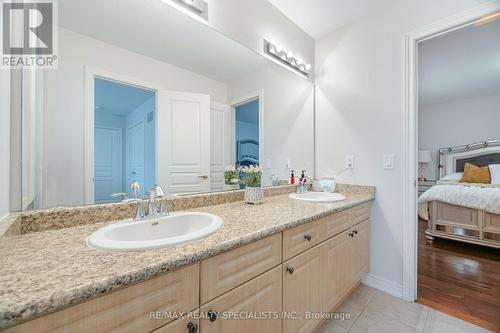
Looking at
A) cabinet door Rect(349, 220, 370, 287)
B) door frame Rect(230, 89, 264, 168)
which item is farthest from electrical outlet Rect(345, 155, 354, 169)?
door frame Rect(230, 89, 264, 168)

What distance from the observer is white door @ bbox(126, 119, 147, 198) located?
1.11 meters

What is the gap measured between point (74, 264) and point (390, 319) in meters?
1.86

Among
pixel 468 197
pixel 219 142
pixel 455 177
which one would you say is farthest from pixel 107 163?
pixel 455 177

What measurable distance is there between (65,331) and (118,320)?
0.10 m

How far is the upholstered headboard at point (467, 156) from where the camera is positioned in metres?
3.71

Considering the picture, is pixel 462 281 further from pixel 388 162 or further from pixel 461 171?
pixel 461 171

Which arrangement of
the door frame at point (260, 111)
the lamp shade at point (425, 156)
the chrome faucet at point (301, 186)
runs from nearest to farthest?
the door frame at point (260, 111), the chrome faucet at point (301, 186), the lamp shade at point (425, 156)

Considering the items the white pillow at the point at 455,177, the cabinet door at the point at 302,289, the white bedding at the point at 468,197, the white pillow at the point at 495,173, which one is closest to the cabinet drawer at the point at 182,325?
the cabinet door at the point at 302,289

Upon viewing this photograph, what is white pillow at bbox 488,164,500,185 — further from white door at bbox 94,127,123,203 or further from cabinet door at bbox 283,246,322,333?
white door at bbox 94,127,123,203

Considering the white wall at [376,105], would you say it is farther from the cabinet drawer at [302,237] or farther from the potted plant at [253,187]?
the potted plant at [253,187]

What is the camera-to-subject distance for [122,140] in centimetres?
108

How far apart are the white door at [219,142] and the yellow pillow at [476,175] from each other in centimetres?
433

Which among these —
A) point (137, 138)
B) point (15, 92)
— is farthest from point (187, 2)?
point (15, 92)

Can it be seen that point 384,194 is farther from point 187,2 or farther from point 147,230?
point 187,2
